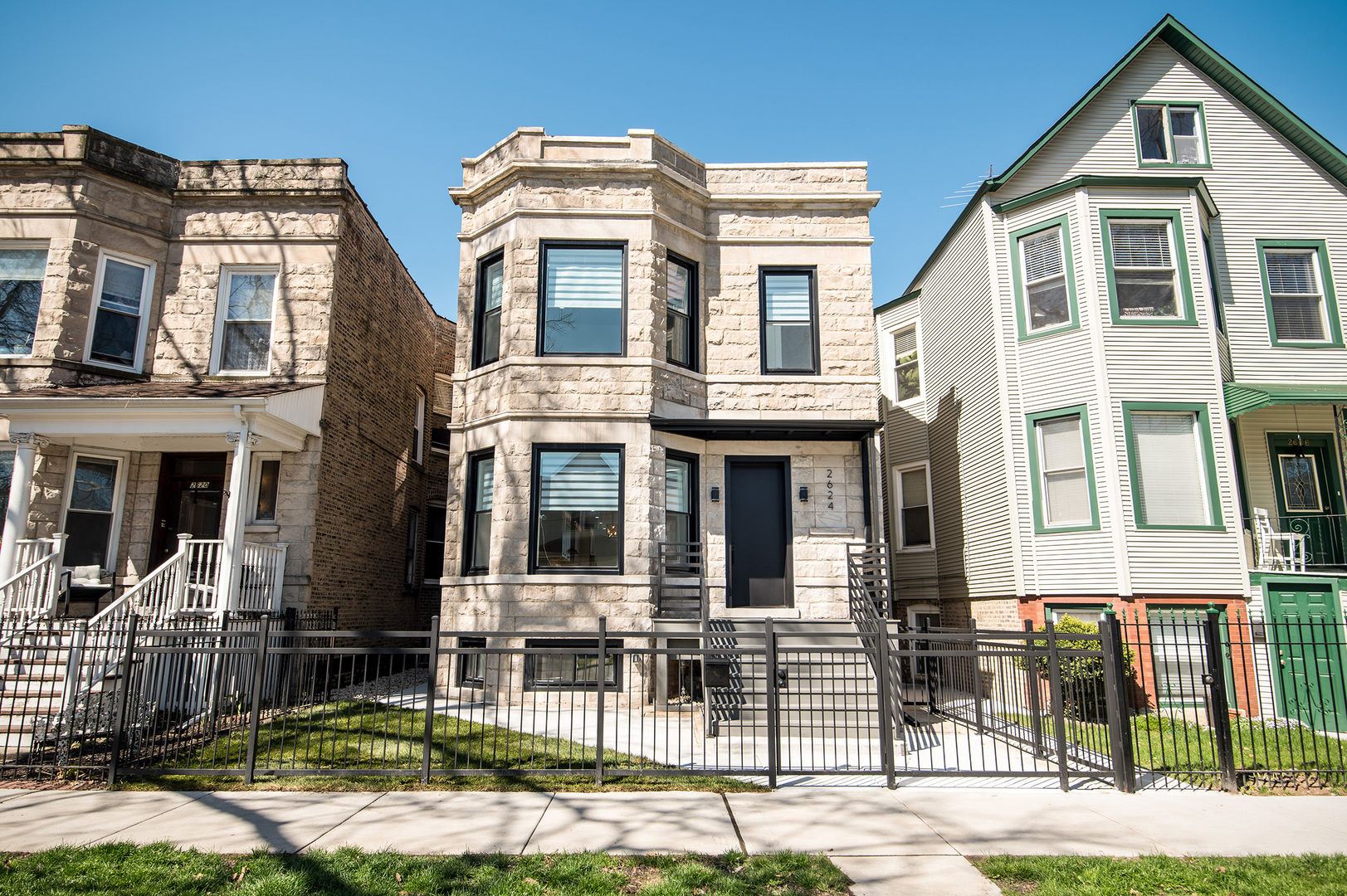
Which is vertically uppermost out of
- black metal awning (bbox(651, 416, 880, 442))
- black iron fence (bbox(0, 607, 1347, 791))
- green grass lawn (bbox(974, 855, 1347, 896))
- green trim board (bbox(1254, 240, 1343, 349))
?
green trim board (bbox(1254, 240, 1343, 349))

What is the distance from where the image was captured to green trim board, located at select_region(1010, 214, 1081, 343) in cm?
1347

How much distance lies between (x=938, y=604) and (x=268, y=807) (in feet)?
46.3

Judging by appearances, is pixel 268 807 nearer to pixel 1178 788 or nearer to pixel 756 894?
pixel 756 894

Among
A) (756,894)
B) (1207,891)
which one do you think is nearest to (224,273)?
(756,894)

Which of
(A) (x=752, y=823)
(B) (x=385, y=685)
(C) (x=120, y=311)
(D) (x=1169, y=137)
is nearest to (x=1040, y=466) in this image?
(D) (x=1169, y=137)

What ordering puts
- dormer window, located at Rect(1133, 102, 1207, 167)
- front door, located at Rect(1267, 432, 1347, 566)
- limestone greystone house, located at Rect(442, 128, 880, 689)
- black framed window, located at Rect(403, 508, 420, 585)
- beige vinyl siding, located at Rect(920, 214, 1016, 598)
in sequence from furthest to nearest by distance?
black framed window, located at Rect(403, 508, 420, 585), dormer window, located at Rect(1133, 102, 1207, 167), beige vinyl siding, located at Rect(920, 214, 1016, 598), front door, located at Rect(1267, 432, 1347, 566), limestone greystone house, located at Rect(442, 128, 880, 689)

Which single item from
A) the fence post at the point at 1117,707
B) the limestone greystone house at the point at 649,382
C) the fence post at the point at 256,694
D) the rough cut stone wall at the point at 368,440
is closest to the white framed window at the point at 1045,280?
the limestone greystone house at the point at 649,382

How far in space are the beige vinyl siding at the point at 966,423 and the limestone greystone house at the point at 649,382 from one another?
274cm

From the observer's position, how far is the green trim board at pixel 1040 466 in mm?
12672

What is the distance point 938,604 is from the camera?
55.5 feet

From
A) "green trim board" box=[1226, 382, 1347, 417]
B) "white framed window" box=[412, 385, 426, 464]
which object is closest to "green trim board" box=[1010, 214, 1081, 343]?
"green trim board" box=[1226, 382, 1347, 417]

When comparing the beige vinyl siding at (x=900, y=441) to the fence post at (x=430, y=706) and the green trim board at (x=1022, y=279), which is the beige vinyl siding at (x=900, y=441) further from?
the fence post at (x=430, y=706)

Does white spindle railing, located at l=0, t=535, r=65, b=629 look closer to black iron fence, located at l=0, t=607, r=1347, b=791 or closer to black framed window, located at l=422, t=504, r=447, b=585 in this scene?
black iron fence, located at l=0, t=607, r=1347, b=791

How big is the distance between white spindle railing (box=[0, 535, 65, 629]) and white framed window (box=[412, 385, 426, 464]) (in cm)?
803
